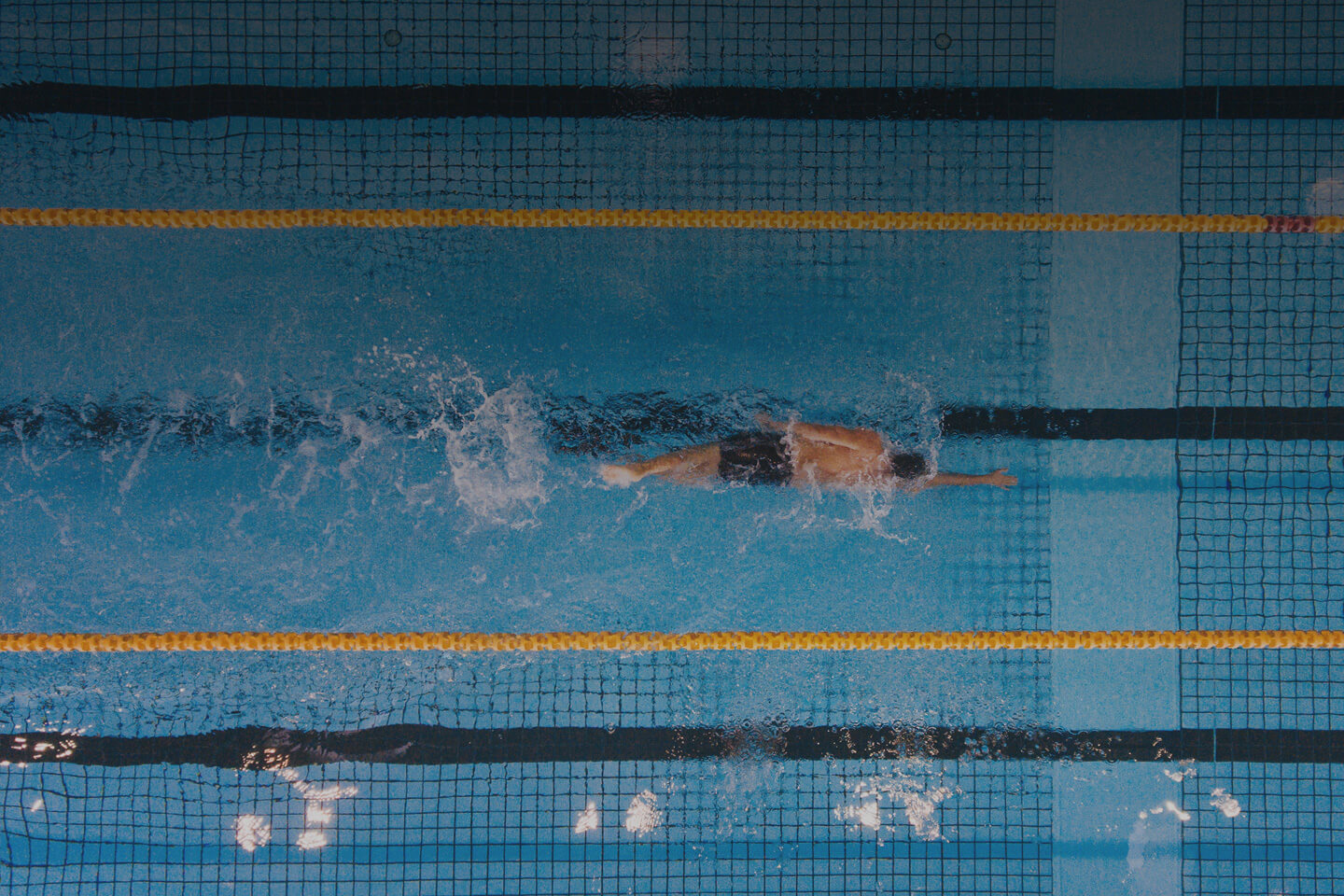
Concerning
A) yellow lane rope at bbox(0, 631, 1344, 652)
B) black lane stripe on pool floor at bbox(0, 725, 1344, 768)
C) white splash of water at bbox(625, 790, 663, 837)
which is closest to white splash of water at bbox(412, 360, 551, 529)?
yellow lane rope at bbox(0, 631, 1344, 652)

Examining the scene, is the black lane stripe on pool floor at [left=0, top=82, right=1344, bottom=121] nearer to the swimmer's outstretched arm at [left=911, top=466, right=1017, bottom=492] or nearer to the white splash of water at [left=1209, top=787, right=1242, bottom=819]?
the swimmer's outstretched arm at [left=911, top=466, right=1017, bottom=492]

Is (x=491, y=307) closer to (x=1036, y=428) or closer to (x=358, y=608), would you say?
(x=358, y=608)

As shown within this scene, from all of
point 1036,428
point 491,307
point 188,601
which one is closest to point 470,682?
point 188,601

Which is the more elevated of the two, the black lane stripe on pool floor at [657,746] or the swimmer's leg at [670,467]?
the swimmer's leg at [670,467]

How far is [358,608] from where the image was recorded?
10.6 feet

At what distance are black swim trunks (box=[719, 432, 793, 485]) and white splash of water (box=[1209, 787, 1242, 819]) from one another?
2.47 meters

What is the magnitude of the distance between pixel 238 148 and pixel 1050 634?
163 inches

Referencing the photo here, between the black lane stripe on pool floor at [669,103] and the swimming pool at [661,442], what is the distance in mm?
18

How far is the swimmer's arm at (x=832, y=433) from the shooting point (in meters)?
3.17

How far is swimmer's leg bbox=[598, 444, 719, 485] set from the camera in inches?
126

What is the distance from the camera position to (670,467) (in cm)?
320

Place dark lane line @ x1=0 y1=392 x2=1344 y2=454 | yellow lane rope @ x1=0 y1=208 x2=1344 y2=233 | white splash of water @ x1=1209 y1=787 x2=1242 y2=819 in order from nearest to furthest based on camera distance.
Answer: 1. yellow lane rope @ x1=0 y1=208 x2=1344 y2=233
2. dark lane line @ x1=0 y1=392 x2=1344 y2=454
3. white splash of water @ x1=1209 y1=787 x2=1242 y2=819

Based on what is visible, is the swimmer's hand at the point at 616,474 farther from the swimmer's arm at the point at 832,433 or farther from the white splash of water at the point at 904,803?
Result: the white splash of water at the point at 904,803

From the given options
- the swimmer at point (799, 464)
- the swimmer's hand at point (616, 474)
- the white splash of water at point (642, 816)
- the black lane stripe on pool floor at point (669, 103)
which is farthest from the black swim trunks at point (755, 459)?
the white splash of water at point (642, 816)
